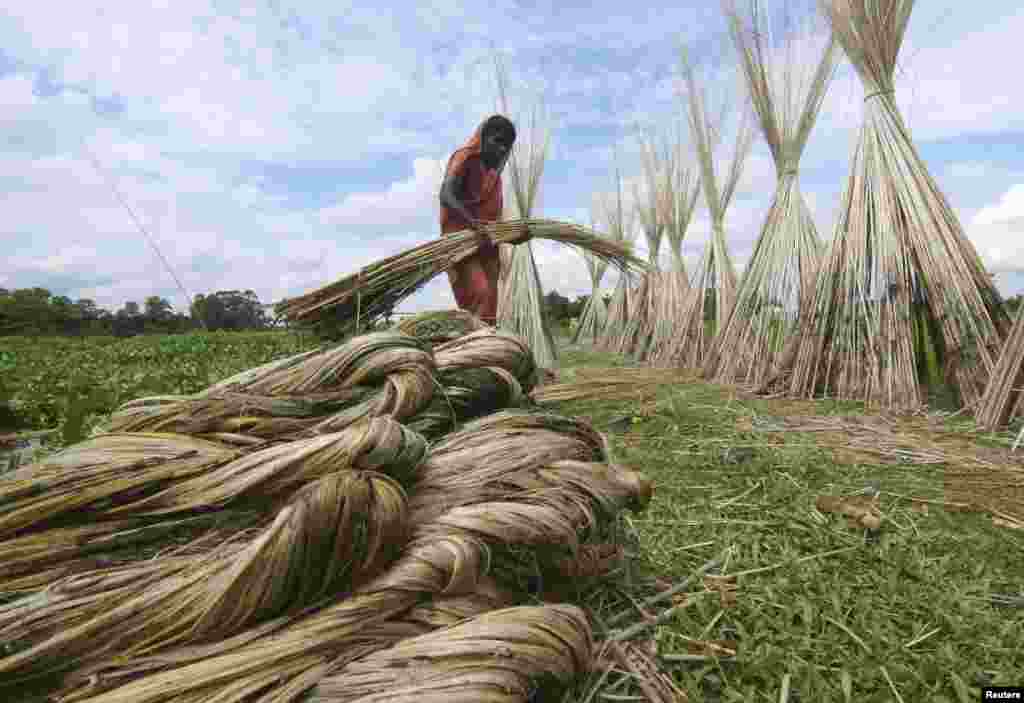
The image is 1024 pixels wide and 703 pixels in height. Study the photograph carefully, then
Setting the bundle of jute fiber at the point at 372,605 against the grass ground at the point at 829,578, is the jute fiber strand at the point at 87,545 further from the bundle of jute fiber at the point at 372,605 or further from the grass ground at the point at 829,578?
the grass ground at the point at 829,578

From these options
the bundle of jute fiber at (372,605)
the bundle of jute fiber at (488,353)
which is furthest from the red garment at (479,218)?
the bundle of jute fiber at (372,605)

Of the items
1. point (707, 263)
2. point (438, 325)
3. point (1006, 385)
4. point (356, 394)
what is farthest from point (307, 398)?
point (707, 263)

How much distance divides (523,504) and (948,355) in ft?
8.94

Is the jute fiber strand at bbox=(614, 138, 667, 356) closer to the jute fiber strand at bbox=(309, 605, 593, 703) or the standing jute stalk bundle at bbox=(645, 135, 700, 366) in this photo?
the standing jute stalk bundle at bbox=(645, 135, 700, 366)

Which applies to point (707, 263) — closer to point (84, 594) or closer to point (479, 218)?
point (479, 218)

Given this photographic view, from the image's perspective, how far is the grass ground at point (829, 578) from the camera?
0.83 meters

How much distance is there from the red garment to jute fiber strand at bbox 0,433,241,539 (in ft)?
7.66

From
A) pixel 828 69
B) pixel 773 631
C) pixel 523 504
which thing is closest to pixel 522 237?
pixel 523 504

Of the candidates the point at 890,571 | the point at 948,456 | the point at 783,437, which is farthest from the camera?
the point at 783,437

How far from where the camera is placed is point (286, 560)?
63cm

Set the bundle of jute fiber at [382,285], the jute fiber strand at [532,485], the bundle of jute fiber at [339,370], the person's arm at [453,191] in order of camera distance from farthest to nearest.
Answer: the person's arm at [453,191]
the bundle of jute fiber at [382,285]
the bundle of jute fiber at [339,370]
the jute fiber strand at [532,485]

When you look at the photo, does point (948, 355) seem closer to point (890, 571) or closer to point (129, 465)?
point (890, 571)

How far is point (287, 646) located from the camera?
23.9 inches

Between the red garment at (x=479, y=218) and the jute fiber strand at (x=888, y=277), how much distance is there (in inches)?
76.8
